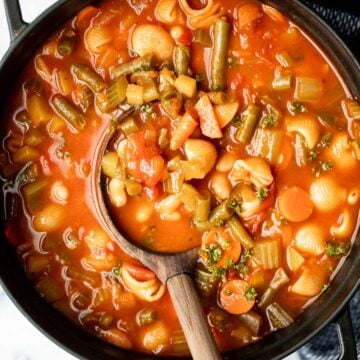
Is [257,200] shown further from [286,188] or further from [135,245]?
[135,245]

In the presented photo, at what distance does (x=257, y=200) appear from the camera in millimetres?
4082

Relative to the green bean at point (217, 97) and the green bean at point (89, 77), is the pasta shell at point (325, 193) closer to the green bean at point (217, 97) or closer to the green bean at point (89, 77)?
the green bean at point (217, 97)

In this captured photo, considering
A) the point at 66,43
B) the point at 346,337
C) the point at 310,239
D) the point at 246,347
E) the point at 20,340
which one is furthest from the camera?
the point at 20,340

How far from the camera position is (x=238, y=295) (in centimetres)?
420

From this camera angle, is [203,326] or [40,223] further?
[40,223]

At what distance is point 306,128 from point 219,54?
64 centimetres

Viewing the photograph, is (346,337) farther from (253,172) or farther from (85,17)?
(85,17)

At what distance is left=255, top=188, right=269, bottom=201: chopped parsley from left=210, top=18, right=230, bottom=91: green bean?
61cm

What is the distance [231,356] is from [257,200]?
944mm

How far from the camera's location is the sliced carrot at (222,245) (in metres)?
4.15

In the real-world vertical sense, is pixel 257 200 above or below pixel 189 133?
below

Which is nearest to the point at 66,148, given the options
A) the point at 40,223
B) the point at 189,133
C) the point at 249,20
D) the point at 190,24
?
the point at 40,223

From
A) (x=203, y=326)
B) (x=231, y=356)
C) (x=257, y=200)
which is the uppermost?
(x=257, y=200)

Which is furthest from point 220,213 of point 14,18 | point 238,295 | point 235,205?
point 14,18
